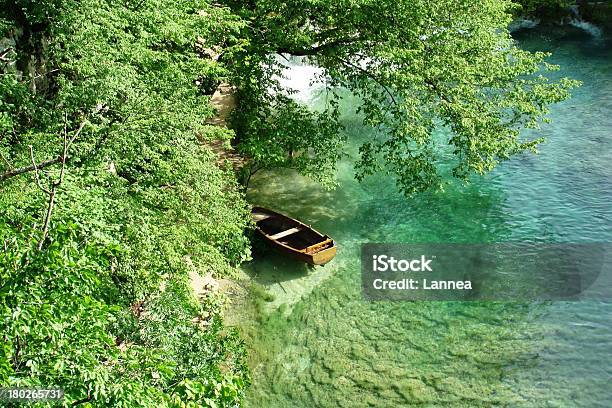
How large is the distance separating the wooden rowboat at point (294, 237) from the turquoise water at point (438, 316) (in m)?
0.58

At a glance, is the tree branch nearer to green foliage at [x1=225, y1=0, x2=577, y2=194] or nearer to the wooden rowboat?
the wooden rowboat

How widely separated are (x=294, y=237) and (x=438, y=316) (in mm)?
5471

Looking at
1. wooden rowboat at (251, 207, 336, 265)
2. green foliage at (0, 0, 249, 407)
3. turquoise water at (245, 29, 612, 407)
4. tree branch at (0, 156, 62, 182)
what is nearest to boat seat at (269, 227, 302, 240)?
wooden rowboat at (251, 207, 336, 265)

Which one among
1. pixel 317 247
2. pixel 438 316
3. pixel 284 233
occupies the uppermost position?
pixel 284 233

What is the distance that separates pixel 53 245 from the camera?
24.3 ft

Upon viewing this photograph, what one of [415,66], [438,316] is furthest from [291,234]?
[415,66]

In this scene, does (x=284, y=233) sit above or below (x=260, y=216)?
below

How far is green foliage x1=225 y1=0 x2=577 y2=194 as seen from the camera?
18.2 m

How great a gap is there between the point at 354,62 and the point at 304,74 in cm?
1024

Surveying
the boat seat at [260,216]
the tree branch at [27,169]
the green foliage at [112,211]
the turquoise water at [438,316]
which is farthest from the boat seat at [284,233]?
the tree branch at [27,169]

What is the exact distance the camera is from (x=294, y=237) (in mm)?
19844

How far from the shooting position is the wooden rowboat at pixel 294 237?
60.9 ft

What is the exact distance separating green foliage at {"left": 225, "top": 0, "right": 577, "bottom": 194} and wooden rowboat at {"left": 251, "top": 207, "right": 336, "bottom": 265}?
6.28 feet

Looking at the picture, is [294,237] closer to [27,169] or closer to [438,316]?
[438,316]
